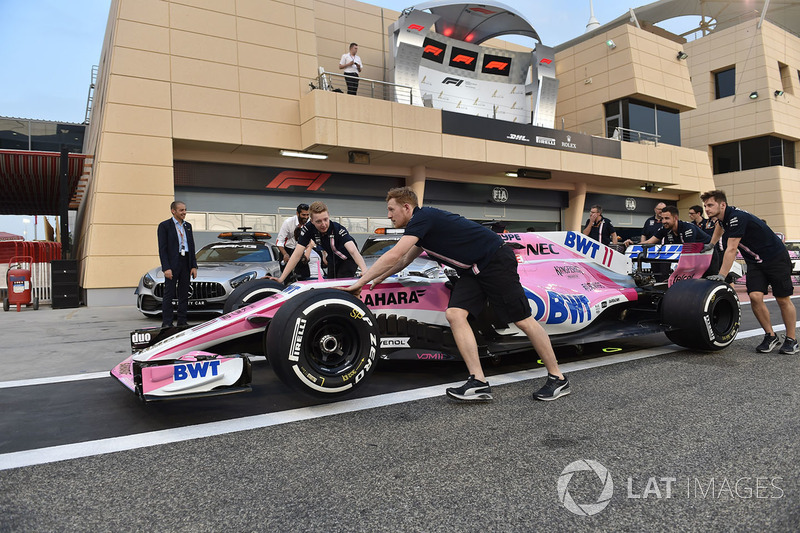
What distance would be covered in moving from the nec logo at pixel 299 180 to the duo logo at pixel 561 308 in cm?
1240

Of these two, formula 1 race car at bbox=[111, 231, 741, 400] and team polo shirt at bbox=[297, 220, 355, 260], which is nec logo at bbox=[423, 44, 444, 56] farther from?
team polo shirt at bbox=[297, 220, 355, 260]

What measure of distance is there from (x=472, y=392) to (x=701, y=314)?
2.79 metres

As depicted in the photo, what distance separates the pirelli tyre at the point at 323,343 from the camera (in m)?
3.27

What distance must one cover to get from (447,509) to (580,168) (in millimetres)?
19300

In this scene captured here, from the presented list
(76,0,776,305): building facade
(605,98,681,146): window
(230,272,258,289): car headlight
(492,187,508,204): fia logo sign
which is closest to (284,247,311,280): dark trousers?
(230,272,258,289): car headlight

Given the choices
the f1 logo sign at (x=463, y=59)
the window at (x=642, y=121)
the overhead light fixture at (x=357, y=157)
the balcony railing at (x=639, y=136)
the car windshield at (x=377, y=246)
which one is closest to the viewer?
the car windshield at (x=377, y=246)

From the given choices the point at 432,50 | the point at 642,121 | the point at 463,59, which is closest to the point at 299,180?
the point at 432,50

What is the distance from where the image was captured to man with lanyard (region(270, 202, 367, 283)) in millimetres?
5359

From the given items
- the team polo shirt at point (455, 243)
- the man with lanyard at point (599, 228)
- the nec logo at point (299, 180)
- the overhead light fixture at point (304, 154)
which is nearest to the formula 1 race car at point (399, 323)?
the team polo shirt at point (455, 243)

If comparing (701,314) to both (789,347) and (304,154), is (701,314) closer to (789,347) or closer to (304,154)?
(789,347)

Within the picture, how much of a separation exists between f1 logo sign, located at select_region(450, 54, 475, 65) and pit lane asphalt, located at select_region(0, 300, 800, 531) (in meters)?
17.2

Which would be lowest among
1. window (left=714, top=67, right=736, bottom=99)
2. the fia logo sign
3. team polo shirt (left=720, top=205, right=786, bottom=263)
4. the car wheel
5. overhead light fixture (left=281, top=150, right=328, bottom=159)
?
the car wheel

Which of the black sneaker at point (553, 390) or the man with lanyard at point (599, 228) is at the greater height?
the man with lanyard at point (599, 228)

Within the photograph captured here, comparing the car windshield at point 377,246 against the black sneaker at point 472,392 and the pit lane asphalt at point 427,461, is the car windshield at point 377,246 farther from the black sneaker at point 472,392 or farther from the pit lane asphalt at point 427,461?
the black sneaker at point 472,392
